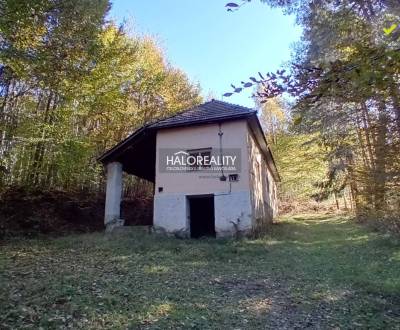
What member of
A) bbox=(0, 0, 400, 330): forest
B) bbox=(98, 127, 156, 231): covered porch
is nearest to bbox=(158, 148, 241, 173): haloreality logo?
bbox=(0, 0, 400, 330): forest

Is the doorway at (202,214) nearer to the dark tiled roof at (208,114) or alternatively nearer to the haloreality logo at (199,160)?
the haloreality logo at (199,160)

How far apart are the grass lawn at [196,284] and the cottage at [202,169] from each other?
3.91 ft

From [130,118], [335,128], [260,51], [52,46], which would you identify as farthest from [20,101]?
[335,128]

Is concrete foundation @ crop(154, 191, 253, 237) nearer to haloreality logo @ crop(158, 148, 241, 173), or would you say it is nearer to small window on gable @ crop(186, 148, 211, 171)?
haloreality logo @ crop(158, 148, 241, 173)

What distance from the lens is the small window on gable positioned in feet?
36.2

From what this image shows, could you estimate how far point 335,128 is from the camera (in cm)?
1059

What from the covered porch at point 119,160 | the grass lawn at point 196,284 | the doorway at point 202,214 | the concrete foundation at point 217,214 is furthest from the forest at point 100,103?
the doorway at point 202,214

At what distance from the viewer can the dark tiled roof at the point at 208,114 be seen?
10789 mm

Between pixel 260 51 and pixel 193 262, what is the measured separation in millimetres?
4965

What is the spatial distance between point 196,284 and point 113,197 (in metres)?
7.02

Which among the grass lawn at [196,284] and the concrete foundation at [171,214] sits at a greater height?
the concrete foundation at [171,214]

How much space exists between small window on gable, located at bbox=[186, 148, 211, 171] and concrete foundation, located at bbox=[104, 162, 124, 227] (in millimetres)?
3054

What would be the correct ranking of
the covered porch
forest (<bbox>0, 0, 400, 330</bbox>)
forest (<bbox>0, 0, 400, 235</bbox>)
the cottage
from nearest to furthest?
forest (<bbox>0, 0, 400, 330</bbox>) → forest (<bbox>0, 0, 400, 235</bbox>) → the cottage → the covered porch

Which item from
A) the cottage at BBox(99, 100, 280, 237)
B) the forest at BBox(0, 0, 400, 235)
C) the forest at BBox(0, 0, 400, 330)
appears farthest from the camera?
the cottage at BBox(99, 100, 280, 237)
